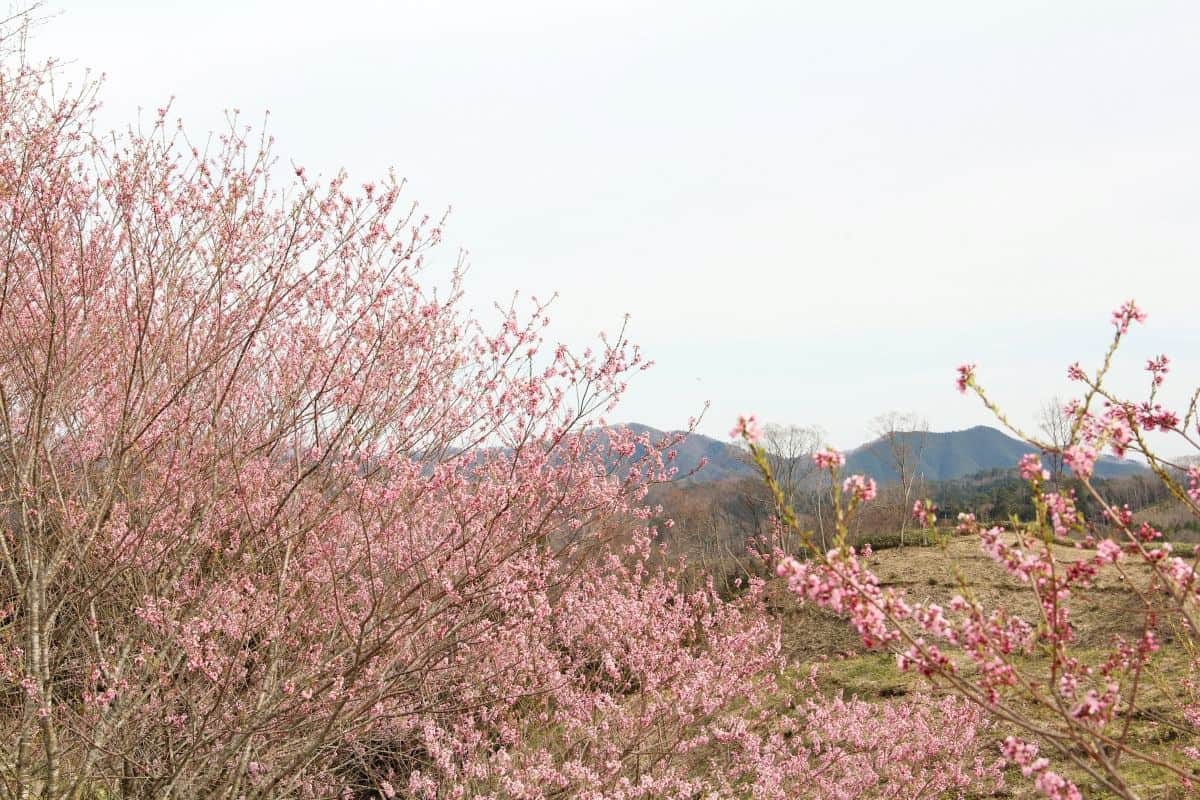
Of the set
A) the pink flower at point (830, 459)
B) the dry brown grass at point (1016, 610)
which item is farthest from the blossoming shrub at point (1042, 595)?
the dry brown grass at point (1016, 610)

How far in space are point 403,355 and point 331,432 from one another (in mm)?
769

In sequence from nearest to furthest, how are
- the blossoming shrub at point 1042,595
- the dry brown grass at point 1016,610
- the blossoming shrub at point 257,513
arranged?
the blossoming shrub at point 1042,595, the blossoming shrub at point 257,513, the dry brown grass at point 1016,610

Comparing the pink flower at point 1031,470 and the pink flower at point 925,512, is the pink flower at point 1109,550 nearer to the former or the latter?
the pink flower at point 1031,470

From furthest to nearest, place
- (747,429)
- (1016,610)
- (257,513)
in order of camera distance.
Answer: (1016,610) → (257,513) → (747,429)

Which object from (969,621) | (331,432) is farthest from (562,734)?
(969,621)

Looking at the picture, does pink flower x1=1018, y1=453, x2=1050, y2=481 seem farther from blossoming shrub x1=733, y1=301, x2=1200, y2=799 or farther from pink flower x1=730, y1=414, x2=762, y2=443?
pink flower x1=730, y1=414, x2=762, y2=443

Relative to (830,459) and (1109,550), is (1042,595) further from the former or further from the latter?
(830,459)

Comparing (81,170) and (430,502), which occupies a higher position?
(81,170)

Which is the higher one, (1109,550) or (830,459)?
(830,459)

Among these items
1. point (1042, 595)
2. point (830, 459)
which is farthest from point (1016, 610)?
point (830, 459)

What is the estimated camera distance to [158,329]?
17.8 ft

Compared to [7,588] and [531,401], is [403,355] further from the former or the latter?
[7,588]

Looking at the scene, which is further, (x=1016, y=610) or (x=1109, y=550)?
(x=1016, y=610)

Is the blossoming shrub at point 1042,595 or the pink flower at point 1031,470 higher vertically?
the pink flower at point 1031,470
